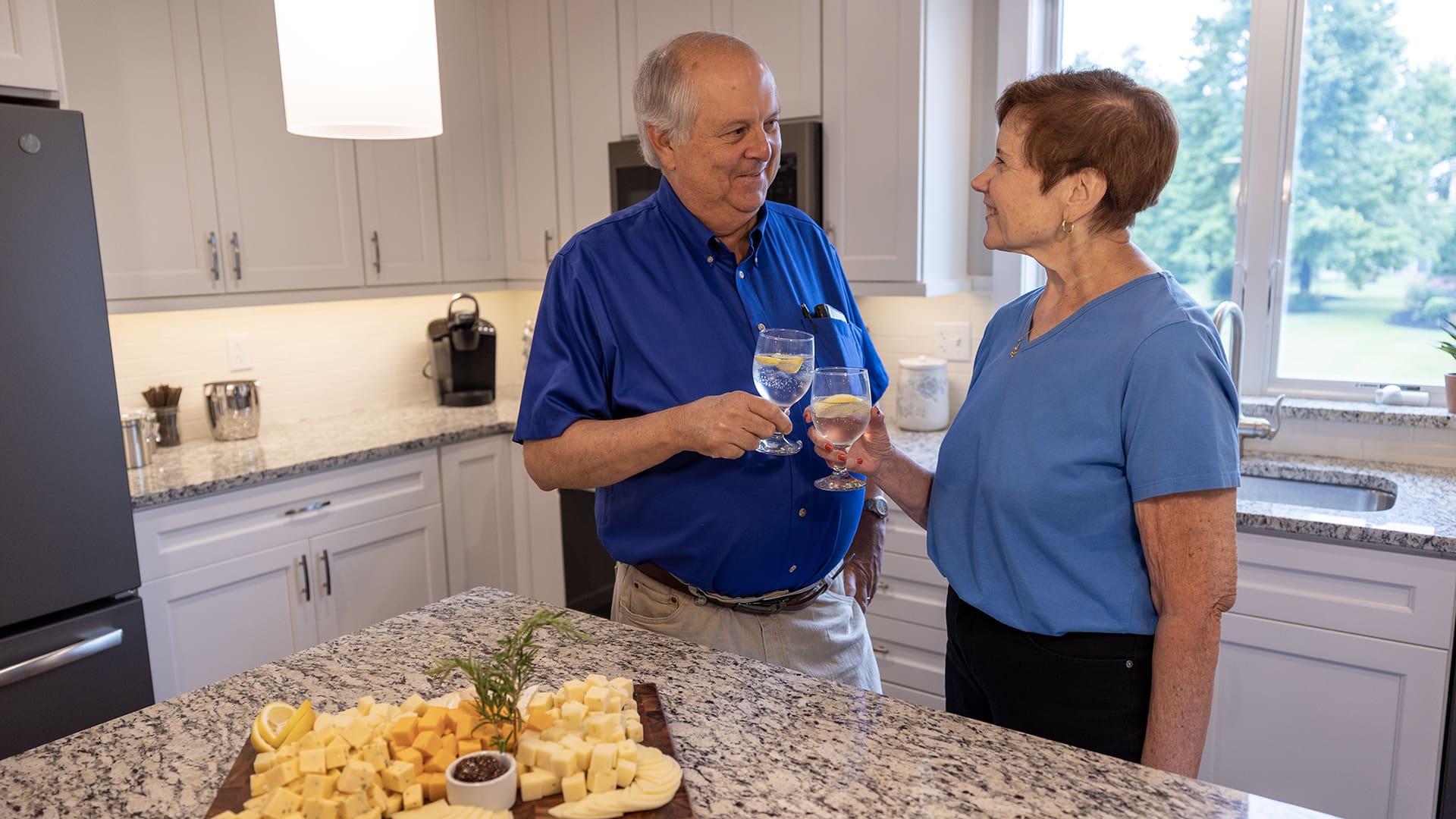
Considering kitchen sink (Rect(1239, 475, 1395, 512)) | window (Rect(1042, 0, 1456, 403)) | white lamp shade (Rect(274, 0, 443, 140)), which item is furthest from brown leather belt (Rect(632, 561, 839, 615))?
window (Rect(1042, 0, 1456, 403))

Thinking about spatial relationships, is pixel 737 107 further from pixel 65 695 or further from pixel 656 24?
pixel 65 695

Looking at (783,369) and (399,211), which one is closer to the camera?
(783,369)

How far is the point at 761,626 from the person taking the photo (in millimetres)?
1590

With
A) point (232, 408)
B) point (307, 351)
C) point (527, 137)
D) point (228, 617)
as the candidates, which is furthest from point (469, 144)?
point (228, 617)

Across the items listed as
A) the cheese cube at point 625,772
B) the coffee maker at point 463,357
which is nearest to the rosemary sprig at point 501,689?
the cheese cube at point 625,772

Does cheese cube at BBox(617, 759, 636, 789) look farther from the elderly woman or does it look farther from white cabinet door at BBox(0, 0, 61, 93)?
white cabinet door at BBox(0, 0, 61, 93)

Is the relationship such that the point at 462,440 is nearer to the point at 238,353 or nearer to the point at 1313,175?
the point at 238,353

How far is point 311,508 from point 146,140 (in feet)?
3.64

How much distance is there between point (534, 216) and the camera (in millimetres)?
3586

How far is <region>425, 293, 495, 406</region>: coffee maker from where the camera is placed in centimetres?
350

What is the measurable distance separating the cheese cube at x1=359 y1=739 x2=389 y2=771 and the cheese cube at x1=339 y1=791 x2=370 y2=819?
3cm

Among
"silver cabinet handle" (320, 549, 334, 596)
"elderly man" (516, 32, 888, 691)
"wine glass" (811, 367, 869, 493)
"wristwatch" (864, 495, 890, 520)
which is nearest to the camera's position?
"wine glass" (811, 367, 869, 493)

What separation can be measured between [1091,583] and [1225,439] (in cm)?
24

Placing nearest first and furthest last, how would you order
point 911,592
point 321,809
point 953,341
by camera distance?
1. point 321,809
2. point 911,592
3. point 953,341
